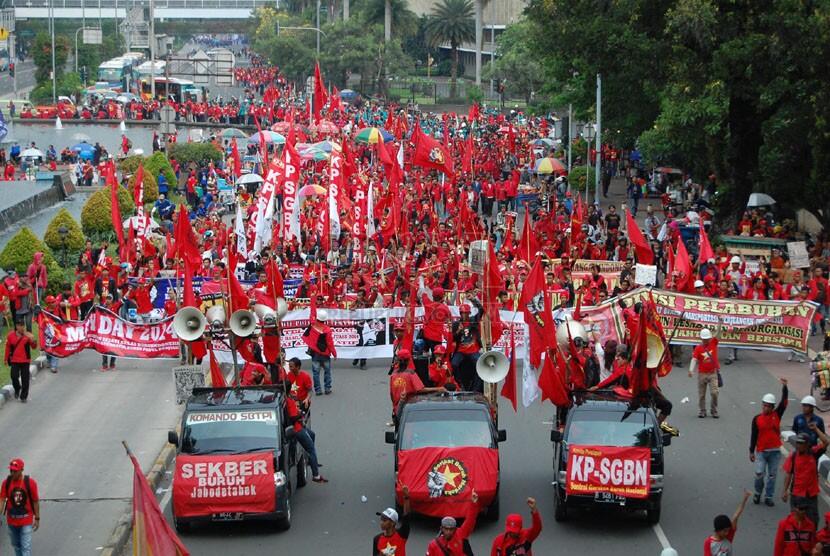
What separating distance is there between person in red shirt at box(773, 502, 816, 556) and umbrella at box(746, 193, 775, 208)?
22.7m

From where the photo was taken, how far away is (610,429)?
1612 centimetres

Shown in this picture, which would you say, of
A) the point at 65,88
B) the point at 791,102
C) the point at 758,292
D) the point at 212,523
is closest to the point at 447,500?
the point at 212,523

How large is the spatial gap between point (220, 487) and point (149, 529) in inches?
139

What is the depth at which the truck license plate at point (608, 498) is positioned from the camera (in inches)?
617

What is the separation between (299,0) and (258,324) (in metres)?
118

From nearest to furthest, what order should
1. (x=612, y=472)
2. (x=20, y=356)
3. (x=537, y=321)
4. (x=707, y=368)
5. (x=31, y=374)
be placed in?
(x=612, y=472) < (x=537, y=321) < (x=707, y=368) < (x=20, y=356) < (x=31, y=374)

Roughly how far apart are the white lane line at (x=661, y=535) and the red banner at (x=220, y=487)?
4.14 meters

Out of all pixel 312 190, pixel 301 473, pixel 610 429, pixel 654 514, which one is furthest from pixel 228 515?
pixel 312 190

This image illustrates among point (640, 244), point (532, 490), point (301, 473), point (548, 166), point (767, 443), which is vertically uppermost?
point (548, 166)

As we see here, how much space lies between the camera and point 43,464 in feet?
62.6

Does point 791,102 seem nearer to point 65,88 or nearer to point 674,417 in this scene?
point 674,417

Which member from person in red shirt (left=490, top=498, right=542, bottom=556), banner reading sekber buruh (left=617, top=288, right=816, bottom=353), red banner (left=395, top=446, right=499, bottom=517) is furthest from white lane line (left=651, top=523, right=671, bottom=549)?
banner reading sekber buruh (left=617, top=288, right=816, bottom=353)

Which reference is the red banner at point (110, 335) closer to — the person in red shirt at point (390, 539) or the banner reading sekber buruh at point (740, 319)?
the banner reading sekber buruh at point (740, 319)

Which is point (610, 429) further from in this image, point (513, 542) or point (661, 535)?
point (513, 542)
